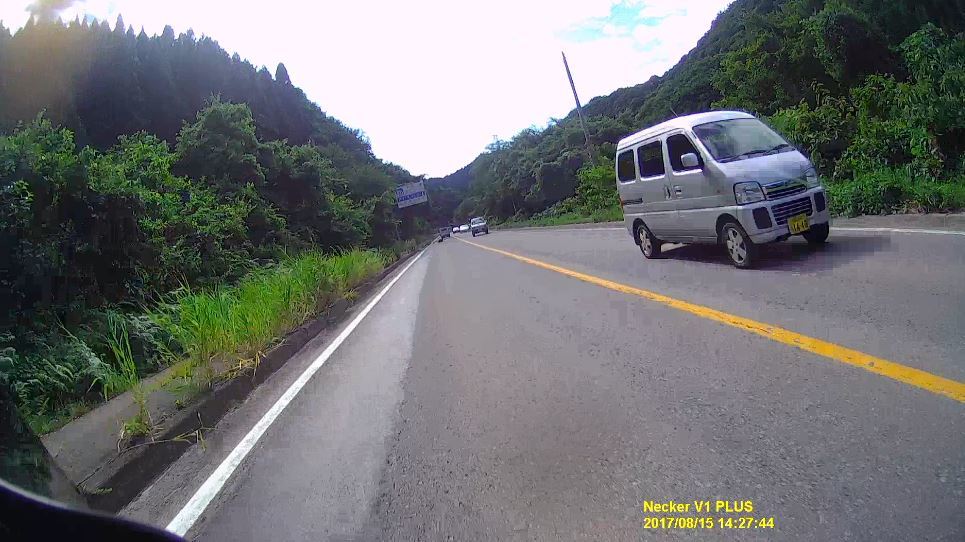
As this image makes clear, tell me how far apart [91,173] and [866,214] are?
1267 cm

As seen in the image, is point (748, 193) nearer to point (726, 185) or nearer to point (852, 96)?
point (726, 185)

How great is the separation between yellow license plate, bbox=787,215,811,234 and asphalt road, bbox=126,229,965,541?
0.64 m

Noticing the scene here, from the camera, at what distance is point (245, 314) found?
283 inches

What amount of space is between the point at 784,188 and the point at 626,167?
3204 millimetres

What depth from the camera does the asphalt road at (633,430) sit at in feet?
8.17

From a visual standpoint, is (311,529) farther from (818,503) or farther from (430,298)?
(430,298)

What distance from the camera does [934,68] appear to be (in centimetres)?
978

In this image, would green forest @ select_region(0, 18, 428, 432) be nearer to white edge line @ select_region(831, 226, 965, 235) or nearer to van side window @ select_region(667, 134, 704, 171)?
van side window @ select_region(667, 134, 704, 171)

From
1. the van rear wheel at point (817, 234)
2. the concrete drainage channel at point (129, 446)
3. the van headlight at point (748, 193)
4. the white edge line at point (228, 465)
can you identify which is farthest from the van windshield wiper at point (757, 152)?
the concrete drainage channel at point (129, 446)

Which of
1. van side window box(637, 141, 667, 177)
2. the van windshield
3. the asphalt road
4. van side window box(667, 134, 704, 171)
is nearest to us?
the asphalt road

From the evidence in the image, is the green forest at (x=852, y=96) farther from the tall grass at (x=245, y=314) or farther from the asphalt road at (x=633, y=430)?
the tall grass at (x=245, y=314)

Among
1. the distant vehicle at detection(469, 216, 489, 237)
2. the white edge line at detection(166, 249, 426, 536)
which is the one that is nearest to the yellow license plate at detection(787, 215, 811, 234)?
the white edge line at detection(166, 249, 426, 536)

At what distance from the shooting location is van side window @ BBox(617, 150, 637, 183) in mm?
9578

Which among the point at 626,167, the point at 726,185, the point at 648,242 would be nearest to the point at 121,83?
the point at 626,167
